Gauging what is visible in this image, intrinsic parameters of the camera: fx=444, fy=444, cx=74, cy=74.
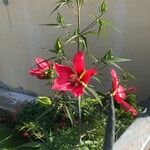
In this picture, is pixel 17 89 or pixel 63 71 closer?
pixel 63 71

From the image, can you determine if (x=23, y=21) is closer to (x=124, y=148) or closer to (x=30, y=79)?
(x=30, y=79)

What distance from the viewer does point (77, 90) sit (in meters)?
1.77

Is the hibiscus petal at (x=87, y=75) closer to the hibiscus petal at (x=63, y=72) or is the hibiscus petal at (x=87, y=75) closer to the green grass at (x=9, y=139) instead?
the hibiscus petal at (x=63, y=72)

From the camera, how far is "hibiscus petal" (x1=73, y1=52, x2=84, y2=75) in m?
1.80

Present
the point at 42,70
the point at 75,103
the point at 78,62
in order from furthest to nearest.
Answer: the point at 75,103 → the point at 42,70 → the point at 78,62

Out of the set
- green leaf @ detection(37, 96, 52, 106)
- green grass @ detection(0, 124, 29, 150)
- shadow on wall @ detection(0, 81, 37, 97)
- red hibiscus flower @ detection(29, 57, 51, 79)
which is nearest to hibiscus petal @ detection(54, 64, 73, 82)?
red hibiscus flower @ detection(29, 57, 51, 79)

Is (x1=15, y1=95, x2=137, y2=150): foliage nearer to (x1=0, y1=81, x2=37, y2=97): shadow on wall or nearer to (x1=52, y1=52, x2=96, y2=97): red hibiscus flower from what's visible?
(x1=52, y1=52, x2=96, y2=97): red hibiscus flower

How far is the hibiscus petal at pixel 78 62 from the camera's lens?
180cm

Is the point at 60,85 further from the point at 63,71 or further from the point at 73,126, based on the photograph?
the point at 73,126

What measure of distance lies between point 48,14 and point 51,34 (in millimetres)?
168

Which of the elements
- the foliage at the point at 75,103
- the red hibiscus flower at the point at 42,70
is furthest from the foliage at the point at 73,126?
the red hibiscus flower at the point at 42,70

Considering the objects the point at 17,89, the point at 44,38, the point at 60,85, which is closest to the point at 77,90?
the point at 60,85

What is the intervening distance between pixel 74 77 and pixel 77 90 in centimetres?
7

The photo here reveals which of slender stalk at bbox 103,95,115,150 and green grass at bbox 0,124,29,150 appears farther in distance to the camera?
green grass at bbox 0,124,29,150
